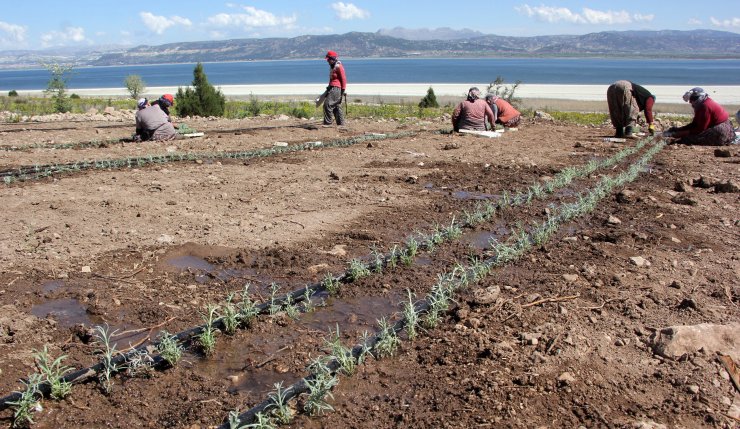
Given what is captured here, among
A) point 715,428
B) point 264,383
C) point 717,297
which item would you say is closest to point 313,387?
point 264,383

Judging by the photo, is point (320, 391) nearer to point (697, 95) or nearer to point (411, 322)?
point (411, 322)

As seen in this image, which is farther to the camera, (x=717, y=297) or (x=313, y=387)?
(x=717, y=297)

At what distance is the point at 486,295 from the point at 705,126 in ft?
28.0

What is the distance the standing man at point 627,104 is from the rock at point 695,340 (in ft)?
27.6

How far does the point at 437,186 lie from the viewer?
7.68m

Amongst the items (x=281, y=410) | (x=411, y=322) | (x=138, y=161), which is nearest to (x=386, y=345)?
(x=411, y=322)

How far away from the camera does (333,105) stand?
1287 centimetres

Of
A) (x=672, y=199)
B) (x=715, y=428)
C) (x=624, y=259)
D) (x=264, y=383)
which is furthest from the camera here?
(x=672, y=199)

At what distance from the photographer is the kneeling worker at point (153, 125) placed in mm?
10438

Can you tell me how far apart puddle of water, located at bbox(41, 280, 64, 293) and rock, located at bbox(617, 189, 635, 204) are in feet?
17.8

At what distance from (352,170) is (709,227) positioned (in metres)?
4.41

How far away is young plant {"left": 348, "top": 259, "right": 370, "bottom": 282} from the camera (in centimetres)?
452

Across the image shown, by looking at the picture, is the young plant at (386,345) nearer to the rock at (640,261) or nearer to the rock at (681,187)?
the rock at (640,261)

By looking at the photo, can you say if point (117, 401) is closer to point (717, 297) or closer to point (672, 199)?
point (717, 297)
